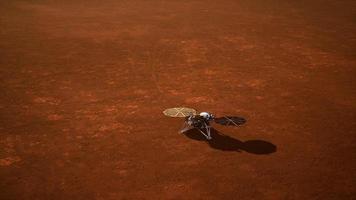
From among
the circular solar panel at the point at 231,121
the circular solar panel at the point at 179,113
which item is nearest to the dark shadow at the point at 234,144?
the circular solar panel at the point at 231,121

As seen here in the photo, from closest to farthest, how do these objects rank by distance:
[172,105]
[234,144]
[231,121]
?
[234,144] → [231,121] → [172,105]

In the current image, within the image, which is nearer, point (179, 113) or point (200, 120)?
point (200, 120)

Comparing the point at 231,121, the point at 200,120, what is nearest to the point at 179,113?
the point at 200,120

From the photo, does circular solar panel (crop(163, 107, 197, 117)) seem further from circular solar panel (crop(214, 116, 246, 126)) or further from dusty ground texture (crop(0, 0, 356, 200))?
circular solar panel (crop(214, 116, 246, 126))

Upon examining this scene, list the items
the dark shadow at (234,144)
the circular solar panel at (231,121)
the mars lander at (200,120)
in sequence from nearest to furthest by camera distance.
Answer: the dark shadow at (234,144) < the mars lander at (200,120) < the circular solar panel at (231,121)

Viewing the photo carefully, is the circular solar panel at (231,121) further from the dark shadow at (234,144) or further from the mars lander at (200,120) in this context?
the dark shadow at (234,144)

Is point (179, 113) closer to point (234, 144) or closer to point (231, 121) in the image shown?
point (231, 121)
